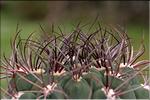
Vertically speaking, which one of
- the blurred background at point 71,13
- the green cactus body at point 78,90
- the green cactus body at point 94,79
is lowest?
the green cactus body at point 78,90

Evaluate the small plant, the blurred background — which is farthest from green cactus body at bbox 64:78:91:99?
the blurred background

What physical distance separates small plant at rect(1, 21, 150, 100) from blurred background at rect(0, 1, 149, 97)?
6496 mm

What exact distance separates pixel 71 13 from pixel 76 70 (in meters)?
7.90

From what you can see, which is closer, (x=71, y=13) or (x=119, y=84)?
(x=119, y=84)

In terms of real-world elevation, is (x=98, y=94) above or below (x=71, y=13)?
below

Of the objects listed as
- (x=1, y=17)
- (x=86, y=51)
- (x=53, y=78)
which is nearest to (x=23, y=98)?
(x=53, y=78)

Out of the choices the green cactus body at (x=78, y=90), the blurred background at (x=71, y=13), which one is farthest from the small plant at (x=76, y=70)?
the blurred background at (x=71, y=13)

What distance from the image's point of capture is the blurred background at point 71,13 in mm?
8614

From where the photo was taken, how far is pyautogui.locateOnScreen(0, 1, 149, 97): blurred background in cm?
861

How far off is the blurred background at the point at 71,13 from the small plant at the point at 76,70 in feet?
21.3

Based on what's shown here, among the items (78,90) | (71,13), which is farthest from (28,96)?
(71,13)

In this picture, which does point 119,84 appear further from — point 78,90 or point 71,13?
point 71,13

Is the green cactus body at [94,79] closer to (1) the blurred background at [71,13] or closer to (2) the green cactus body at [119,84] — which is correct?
(2) the green cactus body at [119,84]

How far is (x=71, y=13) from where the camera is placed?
9.28 meters
